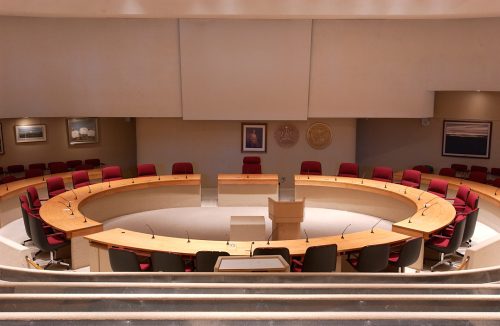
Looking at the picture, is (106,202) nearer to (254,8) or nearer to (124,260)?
(124,260)

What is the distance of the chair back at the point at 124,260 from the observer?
18.1ft

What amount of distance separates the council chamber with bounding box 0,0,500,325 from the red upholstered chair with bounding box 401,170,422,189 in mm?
28

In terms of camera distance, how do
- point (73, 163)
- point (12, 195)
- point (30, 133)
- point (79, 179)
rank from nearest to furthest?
point (12, 195), point (79, 179), point (30, 133), point (73, 163)

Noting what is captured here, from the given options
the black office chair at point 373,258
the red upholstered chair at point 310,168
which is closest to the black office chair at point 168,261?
the black office chair at point 373,258

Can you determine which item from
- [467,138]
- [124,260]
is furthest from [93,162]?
[467,138]

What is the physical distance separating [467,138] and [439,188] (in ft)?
15.6

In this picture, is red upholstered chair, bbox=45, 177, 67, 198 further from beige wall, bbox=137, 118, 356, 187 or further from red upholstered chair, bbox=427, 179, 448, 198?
red upholstered chair, bbox=427, 179, 448, 198

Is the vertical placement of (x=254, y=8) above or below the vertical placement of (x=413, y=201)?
above

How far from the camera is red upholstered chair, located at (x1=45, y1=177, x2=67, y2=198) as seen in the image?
31.6 ft

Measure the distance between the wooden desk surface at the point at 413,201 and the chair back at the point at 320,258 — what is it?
1619 millimetres

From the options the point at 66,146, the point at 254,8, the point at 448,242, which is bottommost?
the point at 448,242

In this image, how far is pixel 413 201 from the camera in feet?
28.1

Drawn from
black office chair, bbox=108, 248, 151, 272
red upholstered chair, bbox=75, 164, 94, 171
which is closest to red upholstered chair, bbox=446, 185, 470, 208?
black office chair, bbox=108, 248, 151, 272

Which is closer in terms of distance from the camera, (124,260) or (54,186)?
(124,260)
